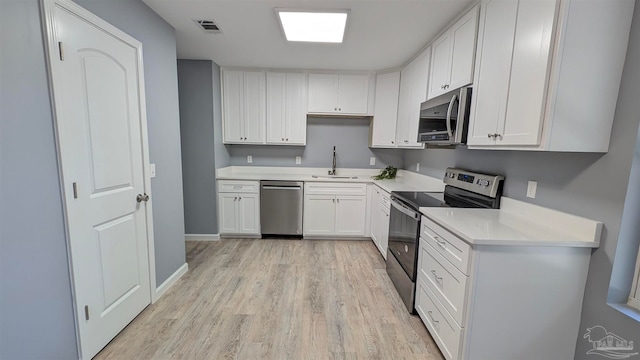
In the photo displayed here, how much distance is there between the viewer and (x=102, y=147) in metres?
1.66

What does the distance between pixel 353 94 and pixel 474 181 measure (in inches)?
87.0

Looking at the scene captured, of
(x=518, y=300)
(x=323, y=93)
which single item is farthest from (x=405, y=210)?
(x=323, y=93)

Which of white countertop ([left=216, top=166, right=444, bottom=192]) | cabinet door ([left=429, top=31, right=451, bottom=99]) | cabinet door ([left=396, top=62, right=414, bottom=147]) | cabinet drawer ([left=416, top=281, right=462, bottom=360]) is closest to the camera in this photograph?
cabinet drawer ([left=416, top=281, right=462, bottom=360])

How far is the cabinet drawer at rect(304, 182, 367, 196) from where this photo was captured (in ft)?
12.1

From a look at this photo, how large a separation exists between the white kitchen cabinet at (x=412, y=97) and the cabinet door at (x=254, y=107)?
1.98m

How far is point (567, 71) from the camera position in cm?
125

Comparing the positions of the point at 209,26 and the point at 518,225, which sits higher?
the point at 209,26

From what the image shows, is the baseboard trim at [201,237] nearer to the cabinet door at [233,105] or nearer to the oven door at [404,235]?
the cabinet door at [233,105]

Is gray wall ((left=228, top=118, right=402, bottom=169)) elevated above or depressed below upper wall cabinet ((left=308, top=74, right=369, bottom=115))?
below

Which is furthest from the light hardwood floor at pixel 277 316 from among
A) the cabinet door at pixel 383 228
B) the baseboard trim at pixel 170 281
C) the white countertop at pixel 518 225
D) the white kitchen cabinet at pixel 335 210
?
the white countertop at pixel 518 225

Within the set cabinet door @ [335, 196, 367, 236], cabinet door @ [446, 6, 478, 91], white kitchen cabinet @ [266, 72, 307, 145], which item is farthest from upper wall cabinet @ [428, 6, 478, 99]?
white kitchen cabinet @ [266, 72, 307, 145]

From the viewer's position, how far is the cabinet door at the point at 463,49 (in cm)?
189

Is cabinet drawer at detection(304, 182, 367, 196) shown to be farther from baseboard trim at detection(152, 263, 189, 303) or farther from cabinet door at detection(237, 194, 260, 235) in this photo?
baseboard trim at detection(152, 263, 189, 303)

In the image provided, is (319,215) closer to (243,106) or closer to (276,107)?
(276,107)
